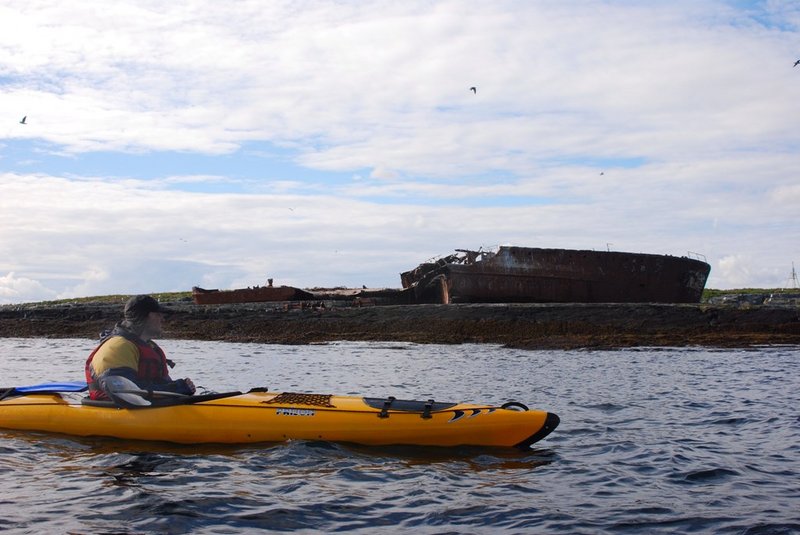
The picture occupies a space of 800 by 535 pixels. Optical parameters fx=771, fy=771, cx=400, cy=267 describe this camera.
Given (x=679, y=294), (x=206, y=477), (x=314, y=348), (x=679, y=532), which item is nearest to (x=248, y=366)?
(x=314, y=348)

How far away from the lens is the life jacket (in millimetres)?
8977

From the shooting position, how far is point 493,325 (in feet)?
76.2

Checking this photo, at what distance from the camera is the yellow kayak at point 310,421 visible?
332 inches

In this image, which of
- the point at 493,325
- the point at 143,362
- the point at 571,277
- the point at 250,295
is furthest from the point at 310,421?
the point at 250,295

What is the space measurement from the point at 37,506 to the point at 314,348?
1540 cm

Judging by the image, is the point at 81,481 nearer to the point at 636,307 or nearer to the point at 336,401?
the point at 336,401

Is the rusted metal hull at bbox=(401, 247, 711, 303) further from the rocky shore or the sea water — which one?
the sea water

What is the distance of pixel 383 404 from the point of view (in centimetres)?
883

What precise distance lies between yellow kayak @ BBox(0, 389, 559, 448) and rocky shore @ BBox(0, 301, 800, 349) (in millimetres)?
11935

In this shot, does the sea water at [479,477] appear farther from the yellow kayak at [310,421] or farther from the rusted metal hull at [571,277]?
the rusted metal hull at [571,277]

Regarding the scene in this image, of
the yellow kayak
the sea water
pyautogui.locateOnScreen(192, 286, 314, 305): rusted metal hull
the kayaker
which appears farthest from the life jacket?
pyautogui.locateOnScreen(192, 286, 314, 305): rusted metal hull

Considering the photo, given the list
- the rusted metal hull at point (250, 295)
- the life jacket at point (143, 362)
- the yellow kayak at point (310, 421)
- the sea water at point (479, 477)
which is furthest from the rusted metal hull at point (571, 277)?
the life jacket at point (143, 362)

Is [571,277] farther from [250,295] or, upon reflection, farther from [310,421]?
[310,421]

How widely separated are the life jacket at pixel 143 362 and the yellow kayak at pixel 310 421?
8.9 inches
